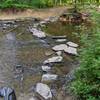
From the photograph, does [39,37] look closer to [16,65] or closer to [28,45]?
[28,45]

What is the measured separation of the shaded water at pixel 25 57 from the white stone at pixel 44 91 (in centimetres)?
24

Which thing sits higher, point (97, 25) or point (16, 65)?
point (97, 25)

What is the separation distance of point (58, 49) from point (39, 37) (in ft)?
6.96

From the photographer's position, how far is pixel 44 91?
6.29 meters

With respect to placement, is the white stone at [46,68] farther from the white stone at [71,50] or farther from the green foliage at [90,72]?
the green foliage at [90,72]

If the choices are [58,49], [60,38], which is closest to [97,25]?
[58,49]

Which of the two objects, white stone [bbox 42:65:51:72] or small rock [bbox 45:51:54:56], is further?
small rock [bbox 45:51:54:56]

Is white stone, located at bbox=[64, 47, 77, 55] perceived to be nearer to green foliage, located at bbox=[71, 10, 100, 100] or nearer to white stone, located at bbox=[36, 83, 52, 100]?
white stone, located at bbox=[36, 83, 52, 100]

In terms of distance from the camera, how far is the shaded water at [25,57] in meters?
6.96

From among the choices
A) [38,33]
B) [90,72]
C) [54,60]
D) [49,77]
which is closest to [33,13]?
[38,33]

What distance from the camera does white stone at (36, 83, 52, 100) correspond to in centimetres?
614

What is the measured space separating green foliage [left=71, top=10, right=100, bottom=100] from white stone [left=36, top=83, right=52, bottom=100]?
2.67 feet

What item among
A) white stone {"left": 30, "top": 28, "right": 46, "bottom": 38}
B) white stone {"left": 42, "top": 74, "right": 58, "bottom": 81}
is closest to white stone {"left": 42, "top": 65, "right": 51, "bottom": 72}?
white stone {"left": 42, "top": 74, "right": 58, "bottom": 81}

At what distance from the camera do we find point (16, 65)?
320 inches
